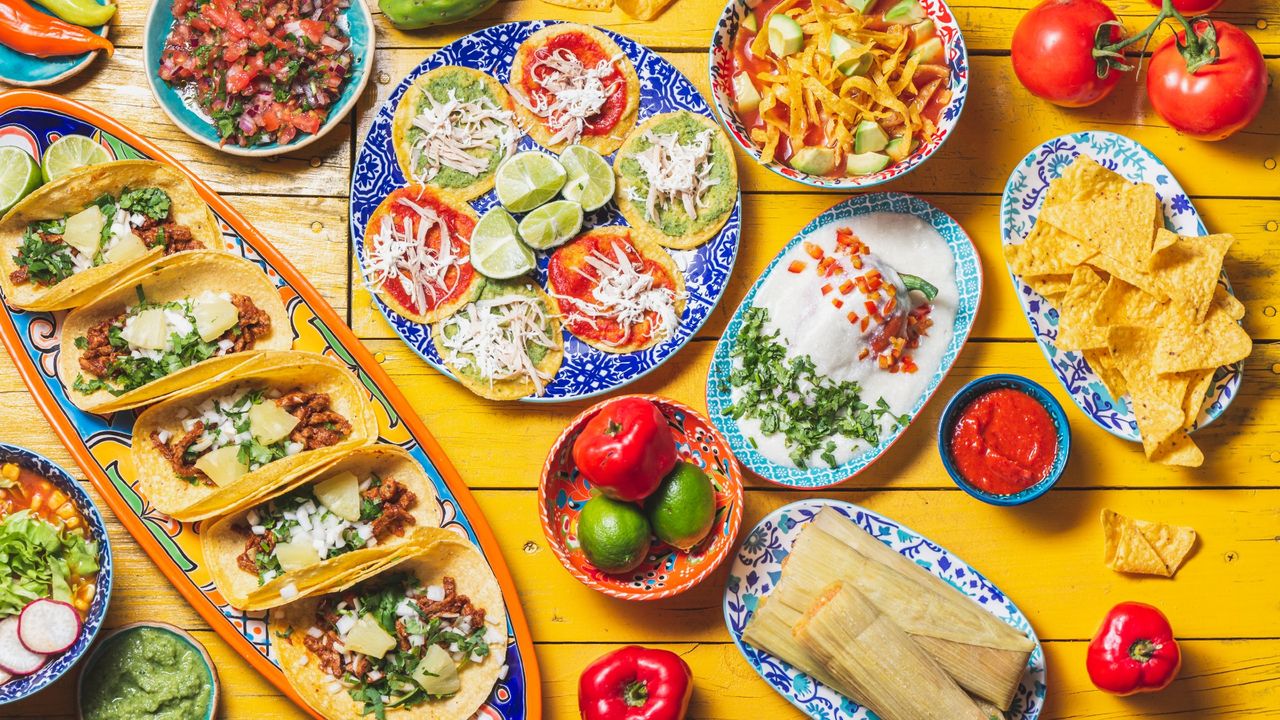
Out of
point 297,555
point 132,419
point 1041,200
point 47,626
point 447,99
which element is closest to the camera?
point 47,626

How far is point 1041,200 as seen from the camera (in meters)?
3.73

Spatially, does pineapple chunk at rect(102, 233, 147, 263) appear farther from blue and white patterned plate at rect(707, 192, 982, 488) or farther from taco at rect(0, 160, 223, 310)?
blue and white patterned plate at rect(707, 192, 982, 488)

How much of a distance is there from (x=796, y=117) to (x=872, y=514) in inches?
60.0

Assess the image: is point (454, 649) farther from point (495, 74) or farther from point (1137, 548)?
point (1137, 548)

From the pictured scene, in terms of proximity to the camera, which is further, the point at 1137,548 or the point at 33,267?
the point at 1137,548

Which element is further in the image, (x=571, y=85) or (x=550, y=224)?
(x=571, y=85)

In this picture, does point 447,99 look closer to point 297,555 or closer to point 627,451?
point 627,451

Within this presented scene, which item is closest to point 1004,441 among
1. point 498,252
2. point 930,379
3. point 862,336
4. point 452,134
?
point 930,379

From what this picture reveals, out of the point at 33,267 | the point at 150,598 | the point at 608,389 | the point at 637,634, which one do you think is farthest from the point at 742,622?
the point at 33,267

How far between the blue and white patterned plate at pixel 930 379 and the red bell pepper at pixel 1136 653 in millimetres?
1121

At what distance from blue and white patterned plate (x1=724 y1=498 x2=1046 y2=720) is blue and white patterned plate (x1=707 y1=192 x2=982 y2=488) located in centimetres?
12

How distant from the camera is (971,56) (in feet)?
12.5

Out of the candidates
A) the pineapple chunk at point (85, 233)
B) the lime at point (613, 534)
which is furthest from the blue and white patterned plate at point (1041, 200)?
the pineapple chunk at point (85, 233)

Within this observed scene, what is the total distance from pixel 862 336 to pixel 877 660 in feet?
3.84
